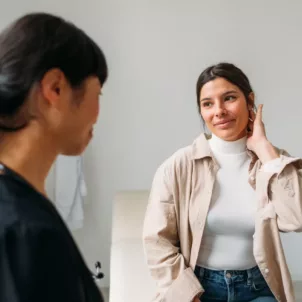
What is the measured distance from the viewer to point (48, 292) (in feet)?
1.97

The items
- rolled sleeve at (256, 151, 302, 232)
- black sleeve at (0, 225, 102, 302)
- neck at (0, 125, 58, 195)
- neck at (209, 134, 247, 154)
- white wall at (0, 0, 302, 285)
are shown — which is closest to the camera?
black sleeve at (0, 225, 102, 302)

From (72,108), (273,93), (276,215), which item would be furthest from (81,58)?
(273,93)

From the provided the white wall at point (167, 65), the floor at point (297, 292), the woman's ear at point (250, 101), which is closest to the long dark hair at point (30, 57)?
the woman's ear at point (250, 101)

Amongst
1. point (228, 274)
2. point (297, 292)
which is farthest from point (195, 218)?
point (297, 292)

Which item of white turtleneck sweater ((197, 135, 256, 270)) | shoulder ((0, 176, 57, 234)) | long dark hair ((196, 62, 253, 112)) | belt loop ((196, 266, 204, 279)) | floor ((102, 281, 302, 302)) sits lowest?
floor ((102, 281, 302, 302))

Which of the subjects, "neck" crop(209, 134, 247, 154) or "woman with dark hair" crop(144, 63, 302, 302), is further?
"neck" crop(209, 134, 247, 154)

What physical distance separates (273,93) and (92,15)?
3.68 feet

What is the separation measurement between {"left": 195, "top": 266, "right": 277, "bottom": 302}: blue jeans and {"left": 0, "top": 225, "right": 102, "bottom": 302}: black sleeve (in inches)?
38.0

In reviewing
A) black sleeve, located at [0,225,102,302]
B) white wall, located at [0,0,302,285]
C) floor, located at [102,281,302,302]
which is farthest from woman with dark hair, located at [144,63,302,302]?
floor, located at [102,281,302,302]

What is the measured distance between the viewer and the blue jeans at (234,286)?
149 centimetres

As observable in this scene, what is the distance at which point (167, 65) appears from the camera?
8.47 ft

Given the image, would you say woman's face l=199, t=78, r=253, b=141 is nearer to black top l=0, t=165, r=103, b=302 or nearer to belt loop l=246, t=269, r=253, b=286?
belt loop l=246, t=269, r=253, b=286

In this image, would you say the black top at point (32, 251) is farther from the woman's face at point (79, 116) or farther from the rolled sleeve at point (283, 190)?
the rolled sleeve at point (283, 190)

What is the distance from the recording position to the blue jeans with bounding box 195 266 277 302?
4.88 ft
